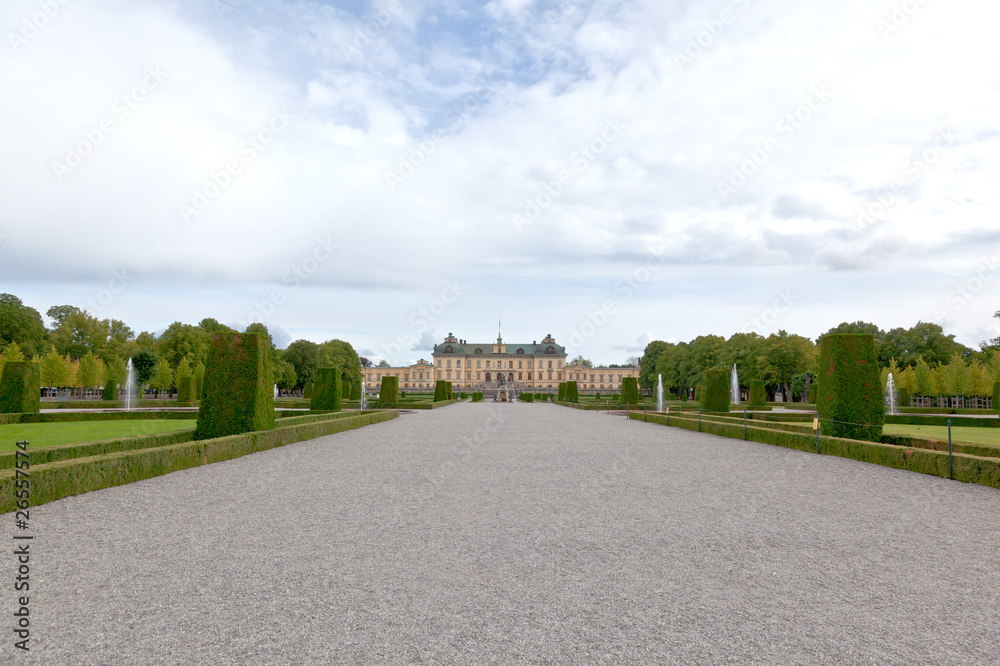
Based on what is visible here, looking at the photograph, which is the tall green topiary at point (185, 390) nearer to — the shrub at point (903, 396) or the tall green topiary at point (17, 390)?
the tall green topiary at point (17, 390)

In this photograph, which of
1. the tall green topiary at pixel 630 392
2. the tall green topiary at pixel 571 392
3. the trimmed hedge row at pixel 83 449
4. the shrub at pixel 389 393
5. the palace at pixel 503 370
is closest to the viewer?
the trimmed hedge row at pixel 83 449

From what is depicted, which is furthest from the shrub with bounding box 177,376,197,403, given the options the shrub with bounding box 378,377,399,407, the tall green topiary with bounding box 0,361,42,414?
the tall green topiary with bounding box 0,361,42,414

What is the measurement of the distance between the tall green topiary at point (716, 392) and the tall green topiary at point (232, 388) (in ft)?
62.4

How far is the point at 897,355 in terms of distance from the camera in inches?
2307

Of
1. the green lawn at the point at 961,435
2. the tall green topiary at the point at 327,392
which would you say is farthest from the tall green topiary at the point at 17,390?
the green lawn at the point at 961,435

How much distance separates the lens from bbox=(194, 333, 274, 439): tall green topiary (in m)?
14.4

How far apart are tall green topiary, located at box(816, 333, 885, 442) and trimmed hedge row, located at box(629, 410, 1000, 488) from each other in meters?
0.84

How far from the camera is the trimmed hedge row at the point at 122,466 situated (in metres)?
7.71

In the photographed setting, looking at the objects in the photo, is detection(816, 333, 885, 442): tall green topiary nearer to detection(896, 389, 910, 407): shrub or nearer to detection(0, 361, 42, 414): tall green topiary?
detection(0, 361, 42, 414): tall green topiary

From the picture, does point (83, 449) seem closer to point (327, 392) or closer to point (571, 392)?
point (327, 392)

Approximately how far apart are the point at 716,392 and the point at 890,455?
14281mm

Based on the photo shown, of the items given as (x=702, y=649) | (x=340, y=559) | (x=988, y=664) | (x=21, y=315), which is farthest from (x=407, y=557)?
(x=21, y=315)

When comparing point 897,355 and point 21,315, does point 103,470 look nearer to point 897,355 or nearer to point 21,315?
point 21,315

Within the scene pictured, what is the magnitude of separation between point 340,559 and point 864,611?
13.8 feet
